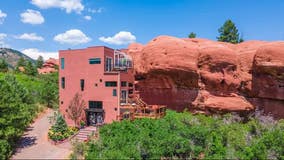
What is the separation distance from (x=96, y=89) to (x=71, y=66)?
4.71 meters

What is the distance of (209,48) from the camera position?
21984 millimetres

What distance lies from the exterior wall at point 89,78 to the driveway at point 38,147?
3869mm

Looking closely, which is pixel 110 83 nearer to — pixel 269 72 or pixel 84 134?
pixel 84 134

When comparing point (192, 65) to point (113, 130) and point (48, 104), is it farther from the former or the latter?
point (48, 104)

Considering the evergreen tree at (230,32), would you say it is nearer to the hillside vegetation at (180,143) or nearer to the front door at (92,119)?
the hillside vegetation at (180,143)

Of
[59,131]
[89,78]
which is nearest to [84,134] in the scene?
[59,131]

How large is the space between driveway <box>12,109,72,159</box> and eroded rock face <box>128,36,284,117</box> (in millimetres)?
13068

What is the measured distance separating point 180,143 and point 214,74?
11.0 meters

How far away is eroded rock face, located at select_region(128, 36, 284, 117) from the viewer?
2133cm

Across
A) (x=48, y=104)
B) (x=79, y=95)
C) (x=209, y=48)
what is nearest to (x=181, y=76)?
(x=209, y=48)

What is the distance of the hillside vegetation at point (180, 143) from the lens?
1365cm

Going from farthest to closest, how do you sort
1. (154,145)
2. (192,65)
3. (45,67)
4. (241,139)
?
1. (45,67)
2. (192,65)
3. (241,139)
4. (154,145)

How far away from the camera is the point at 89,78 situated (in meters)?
23.1

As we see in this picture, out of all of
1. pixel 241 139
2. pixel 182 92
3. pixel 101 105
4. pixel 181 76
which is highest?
pixel 181 76
